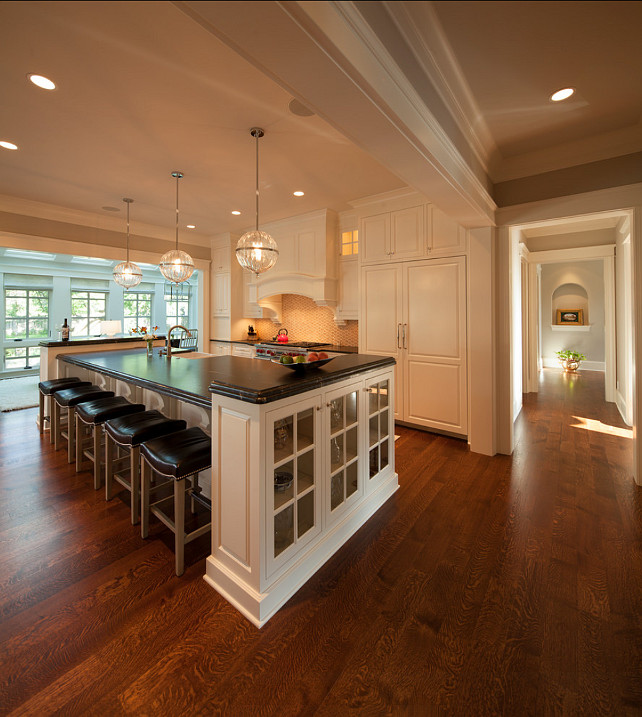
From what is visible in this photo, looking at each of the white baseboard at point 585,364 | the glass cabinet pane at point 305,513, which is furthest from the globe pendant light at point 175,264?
the white baseboard at point 585,364

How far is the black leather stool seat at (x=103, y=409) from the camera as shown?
8.32 feet

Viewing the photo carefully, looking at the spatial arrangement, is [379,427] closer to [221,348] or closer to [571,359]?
[221,348]

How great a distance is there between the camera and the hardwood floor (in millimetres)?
1216

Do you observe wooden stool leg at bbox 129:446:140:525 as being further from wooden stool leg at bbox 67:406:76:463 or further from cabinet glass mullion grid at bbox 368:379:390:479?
cabinet glass mullion grid at bbox 368:379:390:479

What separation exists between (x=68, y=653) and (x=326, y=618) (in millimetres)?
1044

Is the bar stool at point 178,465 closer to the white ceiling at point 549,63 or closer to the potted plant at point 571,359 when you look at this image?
the white ceiling at point 549,63

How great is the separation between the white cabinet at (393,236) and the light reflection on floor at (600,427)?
288cm

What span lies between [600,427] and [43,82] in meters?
6.03

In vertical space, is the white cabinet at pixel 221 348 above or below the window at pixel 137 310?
below

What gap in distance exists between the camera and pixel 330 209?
475 centimetres

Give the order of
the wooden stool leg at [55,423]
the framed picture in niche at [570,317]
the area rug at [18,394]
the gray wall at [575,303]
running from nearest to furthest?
1. the wooden stool leg at [55,423]
2. the area rug at [18,394]
3. the gray wall at [575,303]
4. the framed picture in niche at [570,317]

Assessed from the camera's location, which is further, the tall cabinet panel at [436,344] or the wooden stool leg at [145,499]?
the tall cabinet panel at [436,344]

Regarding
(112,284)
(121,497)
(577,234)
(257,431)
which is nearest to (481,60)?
(257,431)

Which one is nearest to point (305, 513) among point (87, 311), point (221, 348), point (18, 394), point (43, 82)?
point (43, 82)
